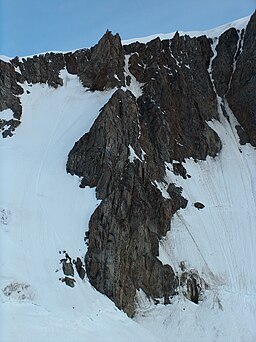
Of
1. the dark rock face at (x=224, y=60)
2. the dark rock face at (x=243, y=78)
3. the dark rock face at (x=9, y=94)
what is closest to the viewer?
the dark rock face at (x=9, y=94)

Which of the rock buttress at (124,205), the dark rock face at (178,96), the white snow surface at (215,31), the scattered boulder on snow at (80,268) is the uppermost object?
the white snow surface at (215,31)

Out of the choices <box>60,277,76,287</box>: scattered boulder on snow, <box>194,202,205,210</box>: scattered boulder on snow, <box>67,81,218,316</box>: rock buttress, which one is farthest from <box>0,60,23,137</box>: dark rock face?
<box>60,277,76,287</box>: scattered boulder on snow

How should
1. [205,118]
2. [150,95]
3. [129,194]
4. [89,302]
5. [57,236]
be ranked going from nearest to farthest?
[89,302] < [57,236] < [129,194] < [150,95] < [205,118]

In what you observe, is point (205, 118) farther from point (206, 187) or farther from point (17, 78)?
point (17, 78)

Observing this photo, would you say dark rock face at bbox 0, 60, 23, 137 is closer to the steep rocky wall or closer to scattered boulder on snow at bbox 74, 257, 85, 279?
the steep rocky wall

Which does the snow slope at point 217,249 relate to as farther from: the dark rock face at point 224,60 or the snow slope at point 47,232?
the dark rock face at point 224,60

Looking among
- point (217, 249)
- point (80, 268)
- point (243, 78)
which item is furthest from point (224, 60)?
point (80, 268)

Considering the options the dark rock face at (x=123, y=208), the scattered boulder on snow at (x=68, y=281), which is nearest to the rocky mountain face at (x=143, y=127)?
the dark rock face at (x=123, y=208)

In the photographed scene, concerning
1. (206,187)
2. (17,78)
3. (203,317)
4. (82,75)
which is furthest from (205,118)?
(203,317)
